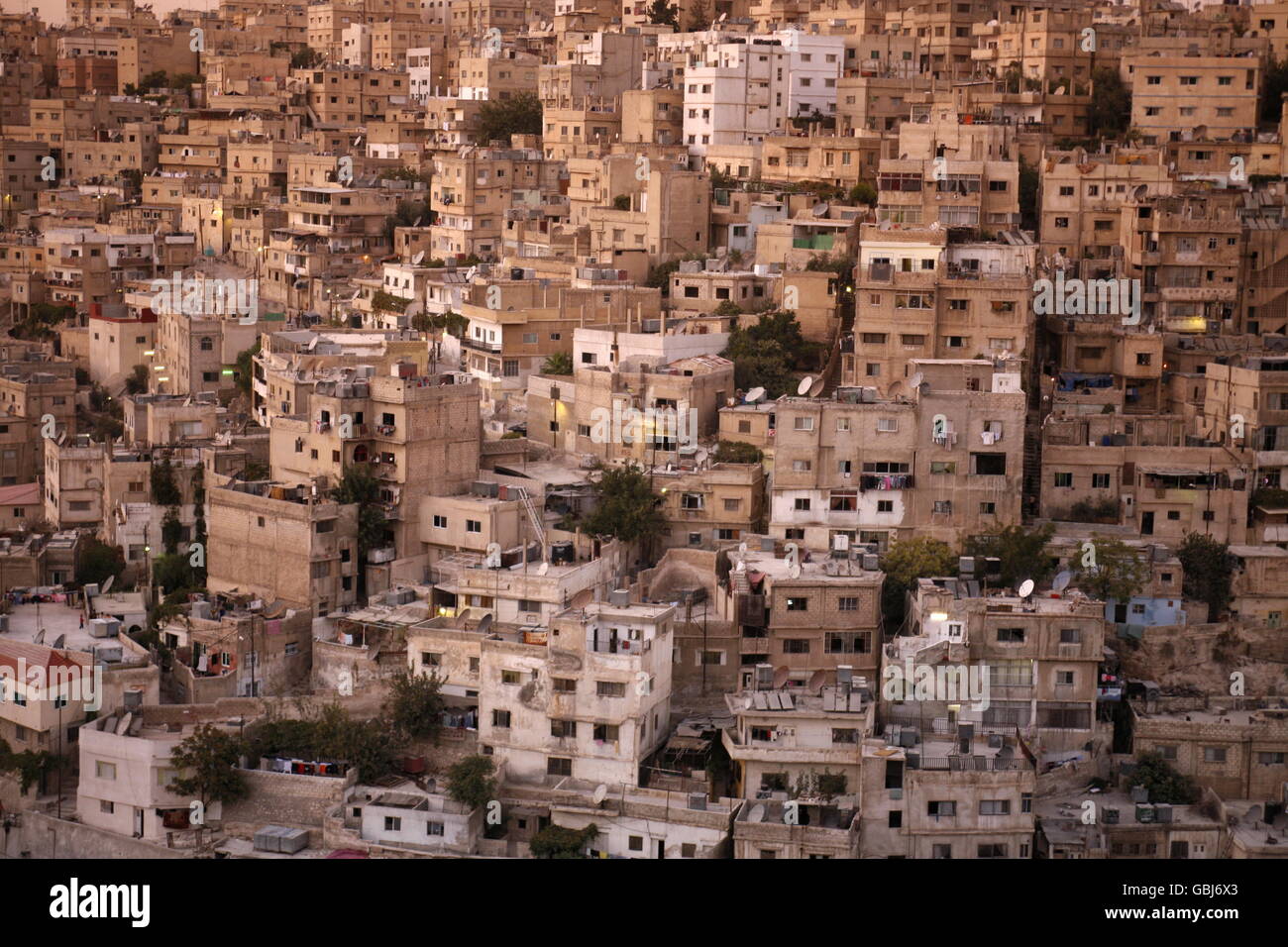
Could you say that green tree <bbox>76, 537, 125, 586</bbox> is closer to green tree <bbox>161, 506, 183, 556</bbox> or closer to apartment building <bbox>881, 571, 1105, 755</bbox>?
green tree <bbox>161, 506, 183, 556</bbox>

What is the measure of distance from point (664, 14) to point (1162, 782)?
29.8m

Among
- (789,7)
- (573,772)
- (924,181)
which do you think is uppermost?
(789,7)

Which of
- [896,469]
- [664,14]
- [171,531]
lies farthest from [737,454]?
[664,14]

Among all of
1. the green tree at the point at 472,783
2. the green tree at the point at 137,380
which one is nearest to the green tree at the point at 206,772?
the green tree at the point at 472,783

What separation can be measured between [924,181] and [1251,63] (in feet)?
24.0

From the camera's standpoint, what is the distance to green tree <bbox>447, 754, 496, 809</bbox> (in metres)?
19.8

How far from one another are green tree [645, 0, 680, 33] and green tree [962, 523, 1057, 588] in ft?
84.8

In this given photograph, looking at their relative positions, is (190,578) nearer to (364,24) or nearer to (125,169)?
(125,169)

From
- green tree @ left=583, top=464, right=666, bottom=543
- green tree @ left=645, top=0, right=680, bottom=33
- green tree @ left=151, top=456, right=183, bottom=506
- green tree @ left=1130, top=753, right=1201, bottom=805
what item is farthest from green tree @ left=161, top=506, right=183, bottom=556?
green tree @ left=645, top=0, right=680, bottom=33

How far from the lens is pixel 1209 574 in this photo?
76.2ft

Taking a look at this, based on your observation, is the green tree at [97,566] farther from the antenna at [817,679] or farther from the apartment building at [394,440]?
the antenna at [817,679]

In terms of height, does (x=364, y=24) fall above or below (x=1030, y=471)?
above
